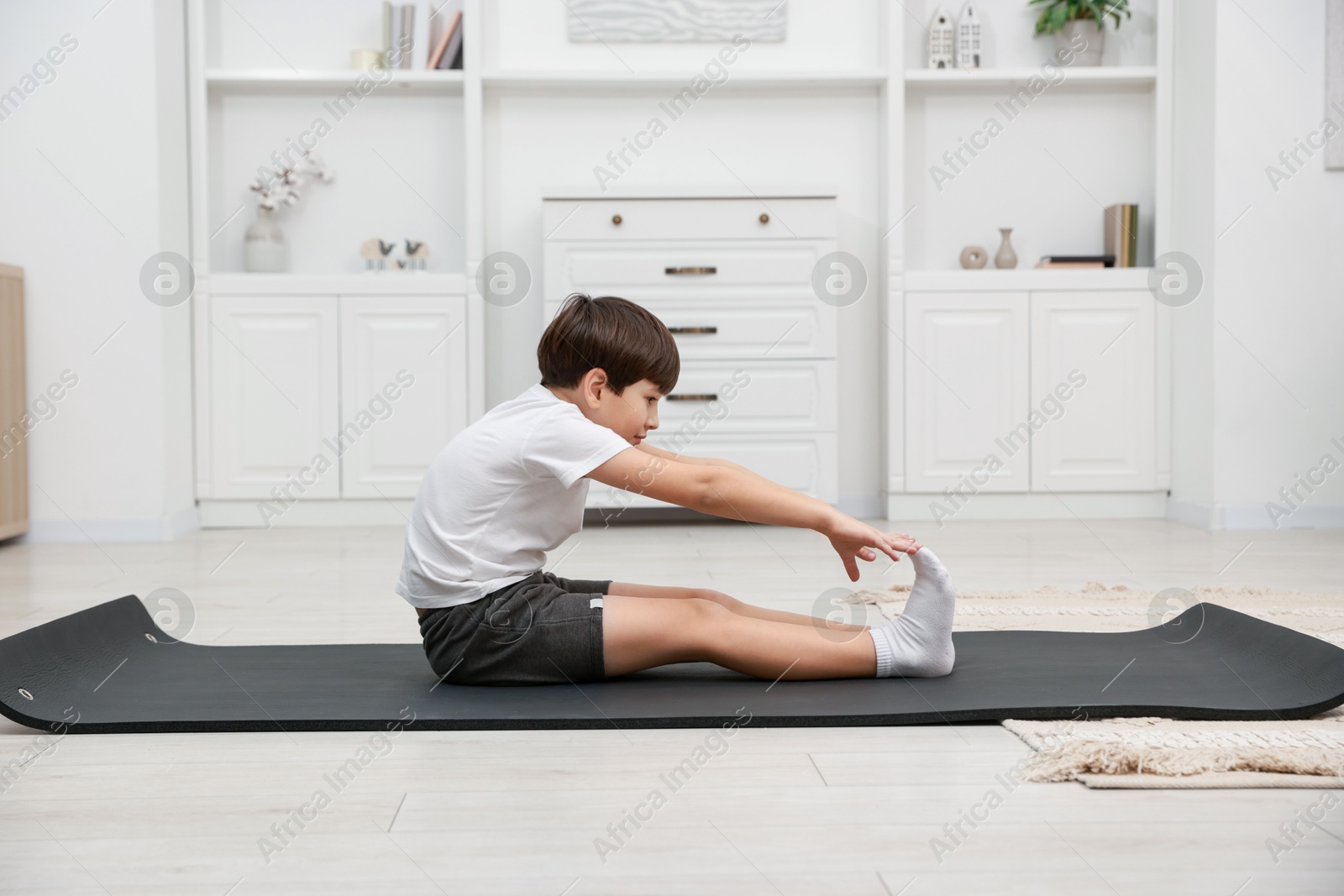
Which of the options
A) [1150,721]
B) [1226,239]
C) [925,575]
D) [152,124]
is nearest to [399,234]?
[152,124]

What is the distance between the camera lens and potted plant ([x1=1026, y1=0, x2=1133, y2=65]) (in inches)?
157

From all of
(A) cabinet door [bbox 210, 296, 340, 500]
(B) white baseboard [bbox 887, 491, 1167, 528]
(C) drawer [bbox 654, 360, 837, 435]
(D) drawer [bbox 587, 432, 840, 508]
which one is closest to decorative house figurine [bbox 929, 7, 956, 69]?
(C) drawer [bbox 654, 360, 837, 435]

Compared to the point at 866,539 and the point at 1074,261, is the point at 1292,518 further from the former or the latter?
the point at 866,539

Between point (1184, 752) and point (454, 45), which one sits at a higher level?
point (454, 45)

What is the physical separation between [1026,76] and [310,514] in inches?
112

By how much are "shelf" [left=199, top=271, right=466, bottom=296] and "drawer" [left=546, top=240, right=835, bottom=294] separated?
0.38m

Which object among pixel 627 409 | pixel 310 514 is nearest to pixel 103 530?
pixel 310 514

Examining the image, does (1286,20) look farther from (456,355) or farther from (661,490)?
(661,490)

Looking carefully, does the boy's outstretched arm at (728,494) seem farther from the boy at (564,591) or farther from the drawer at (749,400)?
the drawer at (749,400)

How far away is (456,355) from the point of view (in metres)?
3.84

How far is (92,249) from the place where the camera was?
351 centimetres

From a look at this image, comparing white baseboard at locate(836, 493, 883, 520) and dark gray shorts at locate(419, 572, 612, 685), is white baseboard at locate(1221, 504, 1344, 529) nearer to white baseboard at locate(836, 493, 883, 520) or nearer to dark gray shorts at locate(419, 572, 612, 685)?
white baseboard at locate(836, 493, 883, 520)

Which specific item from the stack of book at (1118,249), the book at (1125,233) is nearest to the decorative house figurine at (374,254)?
the stack of book at (1118,249)

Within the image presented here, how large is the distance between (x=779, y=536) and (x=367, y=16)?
2.32m
